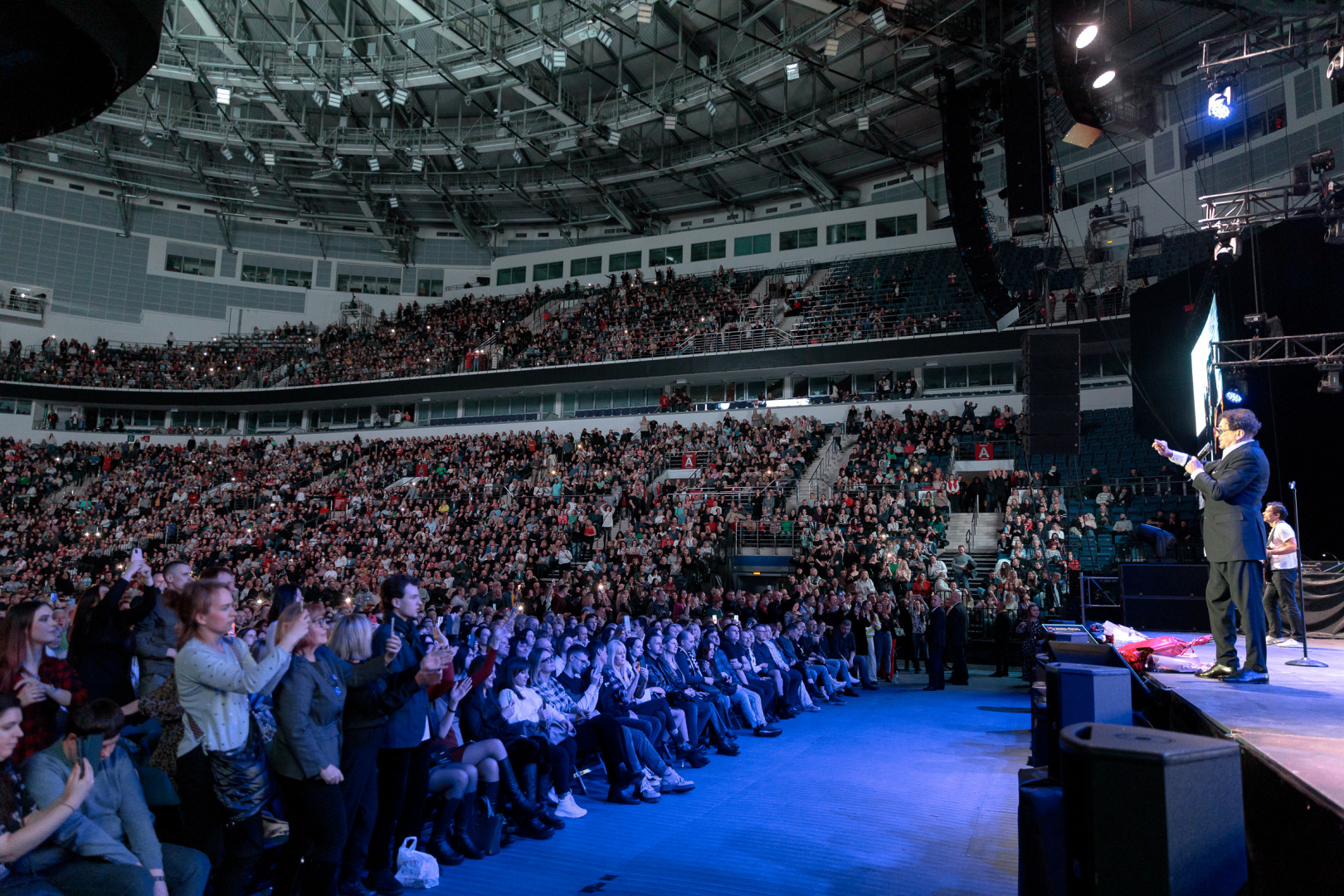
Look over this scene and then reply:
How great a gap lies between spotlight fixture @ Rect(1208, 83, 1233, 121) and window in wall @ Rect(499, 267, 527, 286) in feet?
95.7

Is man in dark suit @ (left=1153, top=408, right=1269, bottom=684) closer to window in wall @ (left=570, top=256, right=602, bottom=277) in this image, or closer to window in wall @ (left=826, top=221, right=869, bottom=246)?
window in wall @ (left=826, top=221, right=869, bottom=246)

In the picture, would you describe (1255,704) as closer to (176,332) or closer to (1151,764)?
(1151,764)

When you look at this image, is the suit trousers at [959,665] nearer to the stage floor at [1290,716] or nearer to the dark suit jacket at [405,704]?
the stage floor at [1290,716]

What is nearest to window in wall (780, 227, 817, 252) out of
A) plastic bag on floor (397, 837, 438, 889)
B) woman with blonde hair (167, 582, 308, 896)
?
plastic bag on floor (397, 837, 438, 889)

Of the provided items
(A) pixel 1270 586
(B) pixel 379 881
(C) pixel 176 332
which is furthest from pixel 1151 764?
(C) pixel 176 332

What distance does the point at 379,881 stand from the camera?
4.44 m

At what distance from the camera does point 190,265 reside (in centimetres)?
3766

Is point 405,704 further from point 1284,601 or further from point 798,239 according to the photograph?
point 798,239

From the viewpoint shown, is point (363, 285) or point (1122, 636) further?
point (363, 285)

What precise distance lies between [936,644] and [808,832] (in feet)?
25.9

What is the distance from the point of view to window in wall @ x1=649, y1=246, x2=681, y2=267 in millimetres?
34125

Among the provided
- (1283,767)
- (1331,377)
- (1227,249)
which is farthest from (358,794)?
(1227,249)

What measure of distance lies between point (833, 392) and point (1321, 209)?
17.2 meters

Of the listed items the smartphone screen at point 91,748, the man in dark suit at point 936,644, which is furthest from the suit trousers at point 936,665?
the smartphone screen at point 91,748
